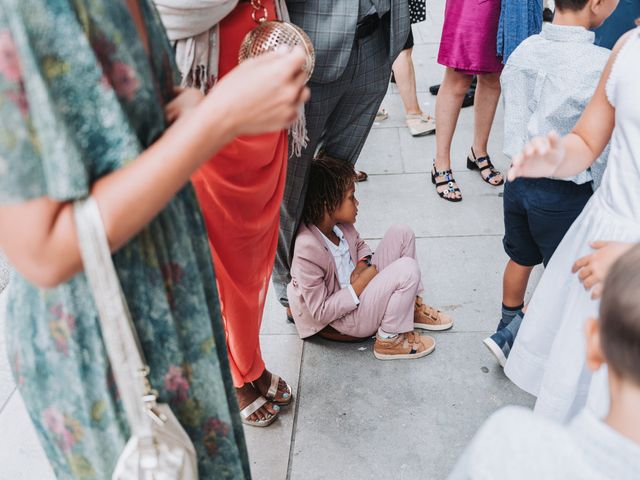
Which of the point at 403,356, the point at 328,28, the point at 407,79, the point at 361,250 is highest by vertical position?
the point at 328,28

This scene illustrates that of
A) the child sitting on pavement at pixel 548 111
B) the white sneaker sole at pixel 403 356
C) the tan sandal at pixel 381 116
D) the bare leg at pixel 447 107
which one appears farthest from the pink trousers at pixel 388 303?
the tan sandal at pixel 381 116

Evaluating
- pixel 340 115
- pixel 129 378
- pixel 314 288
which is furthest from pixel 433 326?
pixel 129 378

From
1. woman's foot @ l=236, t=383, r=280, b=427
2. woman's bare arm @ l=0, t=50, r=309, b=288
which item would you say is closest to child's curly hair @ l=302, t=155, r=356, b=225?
woman's foot @ l=236, t=383, r=280, b=427

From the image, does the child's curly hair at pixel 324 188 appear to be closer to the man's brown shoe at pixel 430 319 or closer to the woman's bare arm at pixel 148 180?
the man's brown shoe at pixel 430 319

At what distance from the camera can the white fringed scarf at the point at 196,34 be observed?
5.16ft

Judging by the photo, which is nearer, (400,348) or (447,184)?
(400,348)

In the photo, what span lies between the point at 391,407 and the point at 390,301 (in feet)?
1.32

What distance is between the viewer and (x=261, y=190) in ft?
6.21

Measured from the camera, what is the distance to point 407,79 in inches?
165

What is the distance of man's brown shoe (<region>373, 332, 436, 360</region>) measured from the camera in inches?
96.7

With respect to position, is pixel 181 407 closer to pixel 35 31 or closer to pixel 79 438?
pixel 79 438

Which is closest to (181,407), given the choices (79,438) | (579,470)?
(79,438)

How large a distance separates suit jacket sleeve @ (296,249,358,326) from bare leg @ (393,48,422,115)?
2203mm

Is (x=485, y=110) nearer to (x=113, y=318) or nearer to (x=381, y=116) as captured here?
(x=381, y=116)
